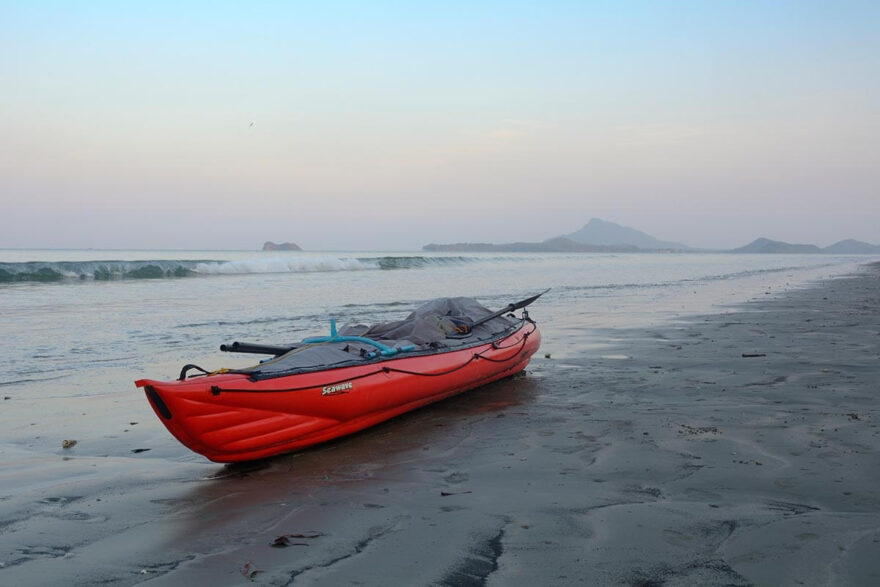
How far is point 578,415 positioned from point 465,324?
2571 millimetres

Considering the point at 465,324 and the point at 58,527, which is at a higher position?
the point at 465,324

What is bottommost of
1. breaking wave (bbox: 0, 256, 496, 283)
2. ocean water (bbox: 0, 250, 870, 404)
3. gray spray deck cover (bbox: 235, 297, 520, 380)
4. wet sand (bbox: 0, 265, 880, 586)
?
wet sand (bbox: 0, 265, 880, 586)

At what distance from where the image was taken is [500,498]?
4195 mm

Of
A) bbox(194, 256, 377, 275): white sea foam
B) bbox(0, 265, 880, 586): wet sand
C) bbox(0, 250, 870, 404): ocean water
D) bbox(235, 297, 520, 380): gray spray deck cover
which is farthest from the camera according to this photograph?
bbox(194, 256, 377, 275): white sea foam

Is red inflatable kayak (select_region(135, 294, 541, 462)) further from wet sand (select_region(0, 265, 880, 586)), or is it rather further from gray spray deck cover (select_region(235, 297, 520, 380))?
wet sand (select_region(0, 265, 880, 586))

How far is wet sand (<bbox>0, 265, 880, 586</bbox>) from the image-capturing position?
319 cm

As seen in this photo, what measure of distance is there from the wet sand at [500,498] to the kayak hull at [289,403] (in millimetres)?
154

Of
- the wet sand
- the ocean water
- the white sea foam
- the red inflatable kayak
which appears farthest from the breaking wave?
the wet sand

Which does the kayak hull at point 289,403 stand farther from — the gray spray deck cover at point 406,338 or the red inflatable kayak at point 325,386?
the gray spray deck cover at point 406,338

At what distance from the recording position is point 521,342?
873 centimetres

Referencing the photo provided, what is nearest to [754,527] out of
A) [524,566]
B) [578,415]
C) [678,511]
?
[678,511]

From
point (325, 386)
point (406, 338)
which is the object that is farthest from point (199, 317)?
point (325, 386)

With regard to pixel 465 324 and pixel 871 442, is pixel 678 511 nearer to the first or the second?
pixel 871 442

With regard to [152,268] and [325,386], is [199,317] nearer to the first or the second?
[325,386]
